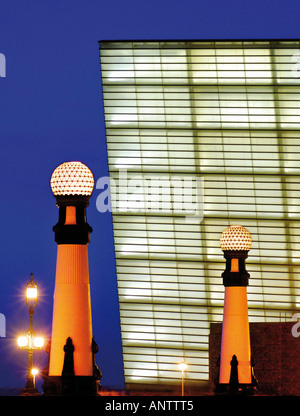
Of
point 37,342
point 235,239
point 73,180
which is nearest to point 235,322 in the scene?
point 235,239

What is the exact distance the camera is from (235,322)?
21.8 meters

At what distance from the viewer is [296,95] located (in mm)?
44375

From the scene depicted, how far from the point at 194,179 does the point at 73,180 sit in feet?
106

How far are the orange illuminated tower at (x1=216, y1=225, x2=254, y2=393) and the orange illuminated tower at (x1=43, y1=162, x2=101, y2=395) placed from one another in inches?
345

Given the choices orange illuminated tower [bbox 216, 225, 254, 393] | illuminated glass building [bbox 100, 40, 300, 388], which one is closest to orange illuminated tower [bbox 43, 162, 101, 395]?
orange illuminated tower [bbox 216, 225, 254, 393]

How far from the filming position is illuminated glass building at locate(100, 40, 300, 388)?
145 feet

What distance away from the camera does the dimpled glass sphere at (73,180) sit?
13.1m

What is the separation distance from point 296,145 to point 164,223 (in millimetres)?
6791

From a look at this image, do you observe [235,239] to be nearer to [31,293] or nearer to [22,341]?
[31,293]

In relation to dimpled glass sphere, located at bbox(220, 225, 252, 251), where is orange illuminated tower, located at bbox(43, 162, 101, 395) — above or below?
below

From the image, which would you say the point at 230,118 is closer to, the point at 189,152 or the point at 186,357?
the point at 189,152

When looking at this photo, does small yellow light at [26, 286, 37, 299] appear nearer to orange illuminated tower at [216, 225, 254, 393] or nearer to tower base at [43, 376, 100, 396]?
orange illuminated tower at [216, 225, 254, 393]

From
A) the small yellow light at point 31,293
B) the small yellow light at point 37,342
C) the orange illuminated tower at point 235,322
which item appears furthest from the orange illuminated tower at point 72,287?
the small yellow light at point 37,342

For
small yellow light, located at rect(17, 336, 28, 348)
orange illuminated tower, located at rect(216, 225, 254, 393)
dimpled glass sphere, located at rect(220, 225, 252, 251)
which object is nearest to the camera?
orange illuminated tower, located at rect(216, 225, 254, 393)
